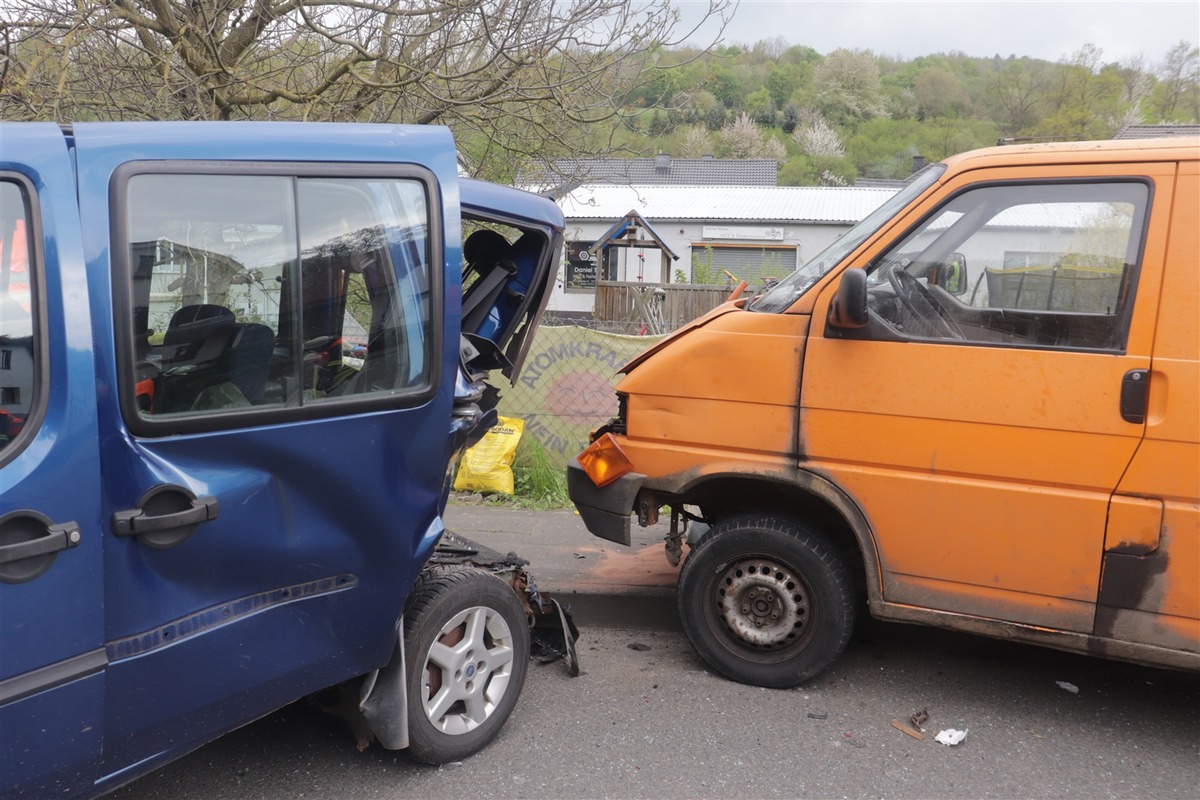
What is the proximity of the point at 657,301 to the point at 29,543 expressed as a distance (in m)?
13.9

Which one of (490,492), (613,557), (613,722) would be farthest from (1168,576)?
(490,492)

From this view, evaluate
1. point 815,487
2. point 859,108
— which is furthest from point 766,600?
point 859,108

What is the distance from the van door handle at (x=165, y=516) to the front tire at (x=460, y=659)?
981 mm

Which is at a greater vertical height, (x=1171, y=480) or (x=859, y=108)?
(x=859, y=108)

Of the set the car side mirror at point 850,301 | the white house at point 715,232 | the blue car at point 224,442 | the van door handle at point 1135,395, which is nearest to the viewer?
the blue car at point 224,442

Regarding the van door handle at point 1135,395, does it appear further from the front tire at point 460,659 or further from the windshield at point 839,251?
the front tire at point 460,659

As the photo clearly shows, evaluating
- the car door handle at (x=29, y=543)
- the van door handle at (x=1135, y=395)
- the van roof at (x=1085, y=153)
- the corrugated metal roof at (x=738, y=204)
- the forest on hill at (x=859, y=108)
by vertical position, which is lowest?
the car door handle at (x=29, y=543)

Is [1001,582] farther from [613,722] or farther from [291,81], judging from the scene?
[291,81]

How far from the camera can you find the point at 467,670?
3391mm

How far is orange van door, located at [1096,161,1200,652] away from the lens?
3295 millimetres

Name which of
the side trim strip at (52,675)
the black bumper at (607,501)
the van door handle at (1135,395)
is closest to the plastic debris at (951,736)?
the van door handle at (1135,395)

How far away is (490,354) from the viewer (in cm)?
394

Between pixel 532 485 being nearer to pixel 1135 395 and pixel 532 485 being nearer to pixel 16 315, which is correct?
pixel 1135 395

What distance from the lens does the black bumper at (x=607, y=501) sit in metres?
4.25
